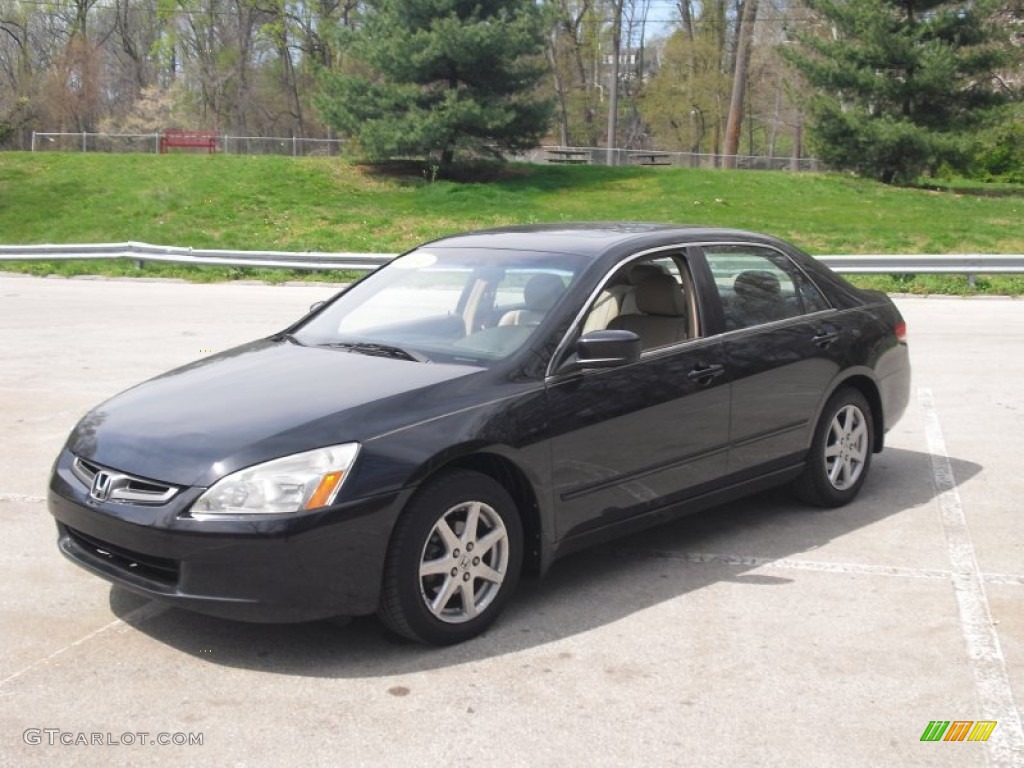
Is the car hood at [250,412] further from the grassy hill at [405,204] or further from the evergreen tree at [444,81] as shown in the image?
the evergreen tree at [444,81]

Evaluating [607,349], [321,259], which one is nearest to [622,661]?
[607,349]

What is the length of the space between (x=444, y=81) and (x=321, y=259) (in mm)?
12530

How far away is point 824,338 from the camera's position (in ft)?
20.4

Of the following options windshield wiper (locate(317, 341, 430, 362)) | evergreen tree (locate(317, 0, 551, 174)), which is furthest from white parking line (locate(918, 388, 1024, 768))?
evergreen tree (locate(317, 0, 551, 174))

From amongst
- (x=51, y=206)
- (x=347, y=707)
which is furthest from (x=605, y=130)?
(x=347, y=707)

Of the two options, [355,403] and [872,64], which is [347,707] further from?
[872,64]

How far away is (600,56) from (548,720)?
241 ft

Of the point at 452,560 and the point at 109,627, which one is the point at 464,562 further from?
the point at 109,627

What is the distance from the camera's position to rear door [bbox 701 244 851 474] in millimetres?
5730

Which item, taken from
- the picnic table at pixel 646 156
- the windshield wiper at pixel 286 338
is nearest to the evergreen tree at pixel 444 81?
the picnic table at pixel 646 156

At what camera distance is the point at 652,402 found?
5.21 metres

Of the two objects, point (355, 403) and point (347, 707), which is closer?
point (347, 707)

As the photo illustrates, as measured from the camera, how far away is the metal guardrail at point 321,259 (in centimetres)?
1852

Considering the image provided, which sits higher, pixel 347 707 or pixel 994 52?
pixel 994 52
